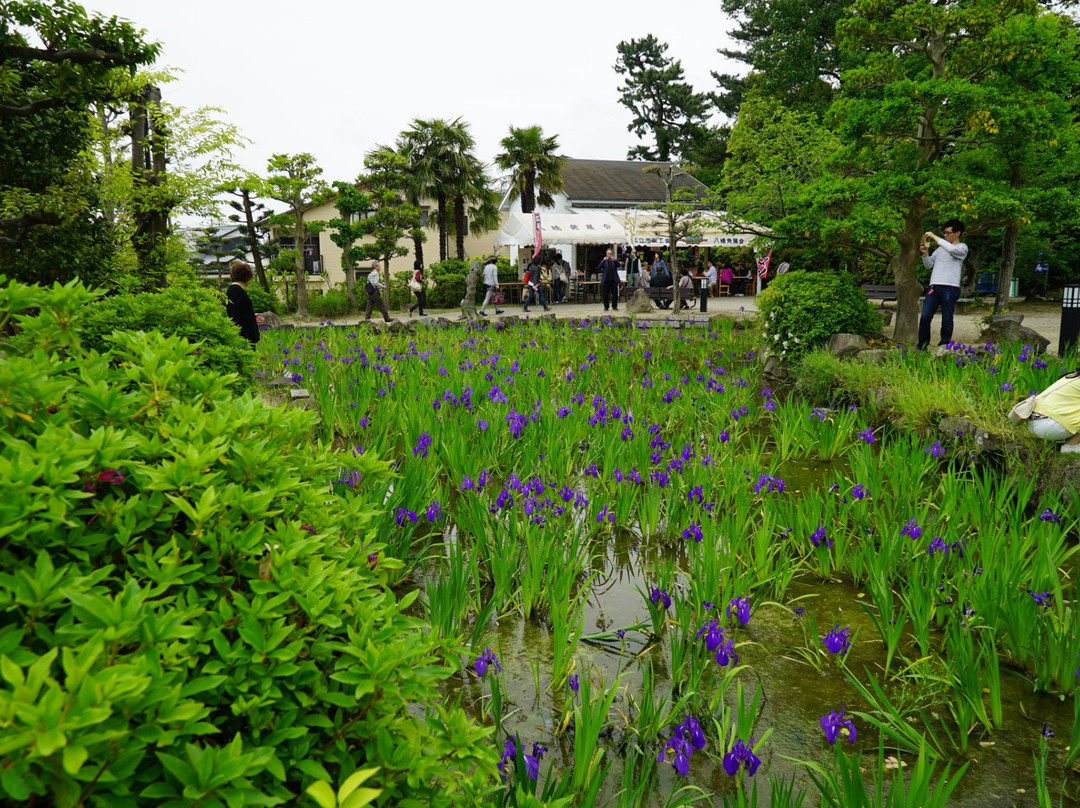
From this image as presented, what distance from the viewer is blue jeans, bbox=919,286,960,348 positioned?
25.5 ft

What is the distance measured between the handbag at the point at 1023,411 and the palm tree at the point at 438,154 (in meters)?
22.7

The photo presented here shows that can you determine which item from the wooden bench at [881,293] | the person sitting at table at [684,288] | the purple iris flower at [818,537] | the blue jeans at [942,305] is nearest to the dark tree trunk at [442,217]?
the person sitting at table at [684,288]

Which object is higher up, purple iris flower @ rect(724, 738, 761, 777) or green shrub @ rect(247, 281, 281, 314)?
green shrub @ rect(247, 281, 281, 314)

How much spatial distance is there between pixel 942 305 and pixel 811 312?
1.48 m

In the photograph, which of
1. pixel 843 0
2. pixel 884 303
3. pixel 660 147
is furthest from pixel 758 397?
pixel 660 147

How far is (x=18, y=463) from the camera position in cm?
101

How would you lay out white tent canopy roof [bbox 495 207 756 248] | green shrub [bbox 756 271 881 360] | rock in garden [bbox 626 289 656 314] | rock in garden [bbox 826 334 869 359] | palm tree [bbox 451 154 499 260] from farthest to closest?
palm tree [bbox 451 154 499 260], white tent canopy roof [bbox 495 207 756 248], rock in garden [bbox 626 289 656 314], green shrub [bbox 756 271 881 360], rock in garden [bbox 826 334 869 359]

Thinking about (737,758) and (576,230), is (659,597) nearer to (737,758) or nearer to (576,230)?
(737,758)

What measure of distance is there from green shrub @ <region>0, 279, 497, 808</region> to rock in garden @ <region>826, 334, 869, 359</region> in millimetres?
6764

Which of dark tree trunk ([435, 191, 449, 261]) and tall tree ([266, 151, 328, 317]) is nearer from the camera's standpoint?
tall tree ([266, 151, 328, 317])

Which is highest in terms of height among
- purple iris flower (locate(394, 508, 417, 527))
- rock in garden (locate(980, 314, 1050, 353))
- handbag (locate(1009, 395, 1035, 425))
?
rock in garden (locate(980, 314, 1050, 353))

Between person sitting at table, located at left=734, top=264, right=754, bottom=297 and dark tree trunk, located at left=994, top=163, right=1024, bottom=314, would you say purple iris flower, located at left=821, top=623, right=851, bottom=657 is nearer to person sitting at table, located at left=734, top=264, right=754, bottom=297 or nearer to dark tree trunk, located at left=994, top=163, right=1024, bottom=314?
dark tree trunk, located at left=994, top=163, right=1024, bottom=314

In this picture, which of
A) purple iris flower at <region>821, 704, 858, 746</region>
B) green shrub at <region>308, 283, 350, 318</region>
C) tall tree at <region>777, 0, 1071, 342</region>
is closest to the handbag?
purple iris flower at <region>821, 704, 858, 746</region>

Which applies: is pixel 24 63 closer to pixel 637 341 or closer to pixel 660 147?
pixel 637 341
